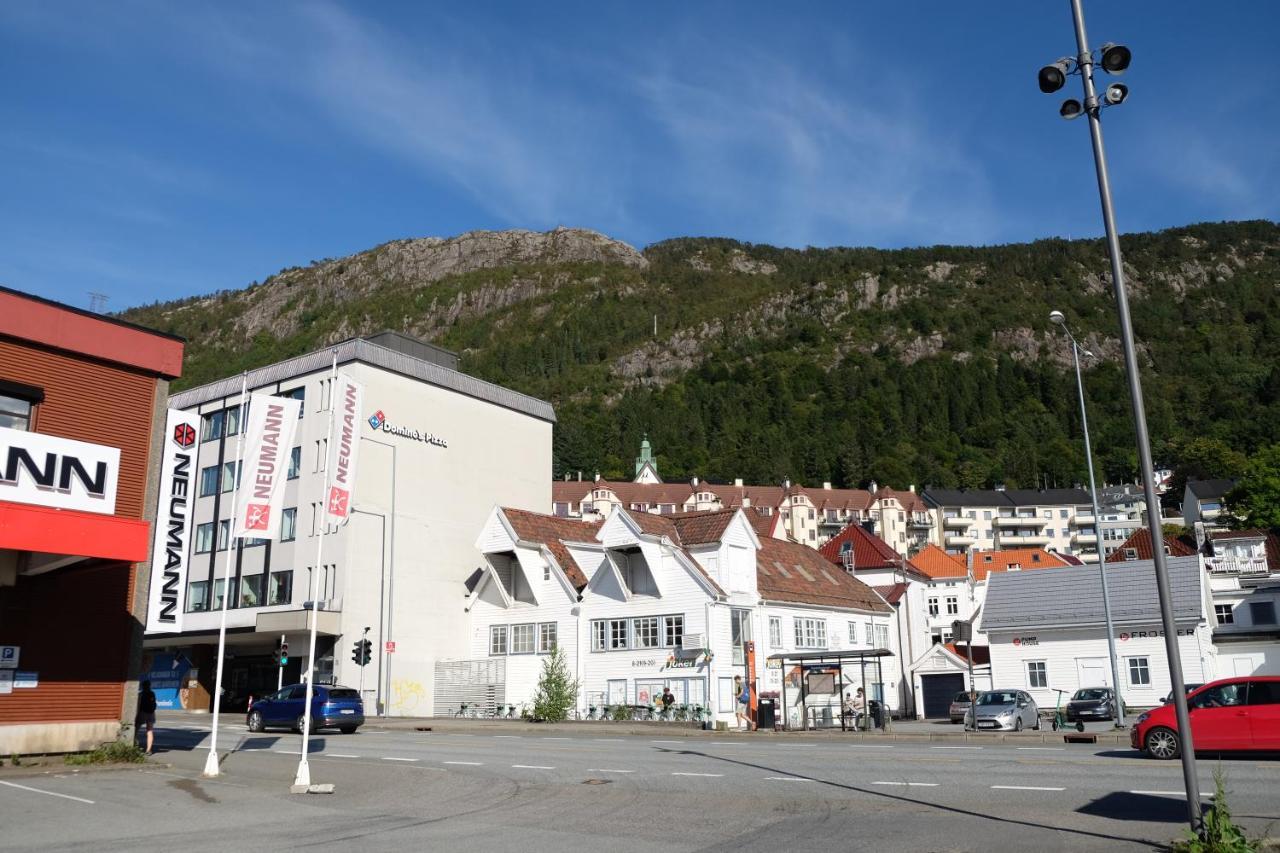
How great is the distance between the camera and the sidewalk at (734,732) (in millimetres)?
27031

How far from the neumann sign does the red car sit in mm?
20396

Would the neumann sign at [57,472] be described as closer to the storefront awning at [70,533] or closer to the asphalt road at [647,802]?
the storefront awning at [70,533]

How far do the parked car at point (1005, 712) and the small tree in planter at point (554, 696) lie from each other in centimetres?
1553

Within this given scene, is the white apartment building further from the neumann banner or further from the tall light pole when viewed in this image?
the tall light pole

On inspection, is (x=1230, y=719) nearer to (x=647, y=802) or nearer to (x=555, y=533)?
(x=647, y=802)

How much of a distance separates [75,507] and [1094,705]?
34960 mm

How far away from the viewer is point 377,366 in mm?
51750

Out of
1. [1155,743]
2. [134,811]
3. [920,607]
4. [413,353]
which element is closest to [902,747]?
[1155,743]

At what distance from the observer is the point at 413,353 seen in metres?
58.9

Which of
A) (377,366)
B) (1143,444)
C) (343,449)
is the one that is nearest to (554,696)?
(377,366)

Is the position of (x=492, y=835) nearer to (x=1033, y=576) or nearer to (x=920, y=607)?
(x=1033, y=576)

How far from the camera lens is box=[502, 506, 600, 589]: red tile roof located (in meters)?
47.4

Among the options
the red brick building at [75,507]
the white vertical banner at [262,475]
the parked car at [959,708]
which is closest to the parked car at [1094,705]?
the parked car at [959,708]

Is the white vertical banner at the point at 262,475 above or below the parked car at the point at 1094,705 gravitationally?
above
